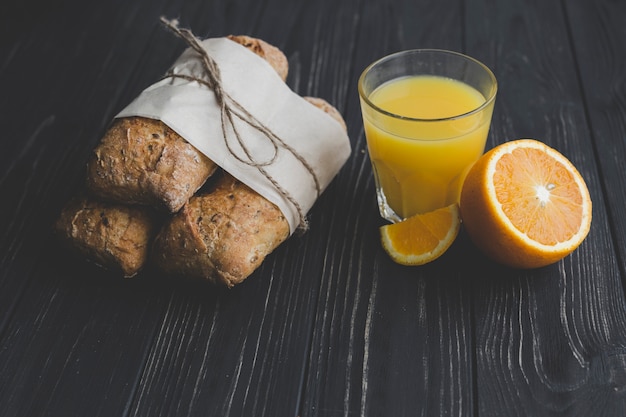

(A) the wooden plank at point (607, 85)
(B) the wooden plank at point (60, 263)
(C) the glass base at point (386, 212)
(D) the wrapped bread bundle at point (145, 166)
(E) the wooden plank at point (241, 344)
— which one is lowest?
(A) the wooden plank at point (607, 85)

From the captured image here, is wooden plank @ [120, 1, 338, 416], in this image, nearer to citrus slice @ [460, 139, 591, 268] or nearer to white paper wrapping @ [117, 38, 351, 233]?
white paper wrapping @ [117, 38, 351, 233]

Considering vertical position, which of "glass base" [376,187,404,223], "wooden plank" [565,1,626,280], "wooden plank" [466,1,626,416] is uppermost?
"glass base" [376,187,404,223]

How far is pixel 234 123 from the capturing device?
140 centimetres

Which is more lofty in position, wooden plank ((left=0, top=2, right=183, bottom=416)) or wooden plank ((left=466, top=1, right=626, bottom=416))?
wooden plank ((left=0, top=2, right=183, bottom=416))

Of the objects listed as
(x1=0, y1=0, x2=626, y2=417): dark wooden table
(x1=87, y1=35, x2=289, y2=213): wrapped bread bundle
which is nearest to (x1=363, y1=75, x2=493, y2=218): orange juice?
(x1=0, y1=0, x2=626, y2=417): dark wooden table

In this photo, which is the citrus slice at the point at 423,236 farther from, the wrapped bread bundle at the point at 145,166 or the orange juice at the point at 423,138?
the wrapped bread bundle at the point at 145,166

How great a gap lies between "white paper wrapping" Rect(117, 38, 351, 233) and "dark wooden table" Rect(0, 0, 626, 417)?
0.12 metres

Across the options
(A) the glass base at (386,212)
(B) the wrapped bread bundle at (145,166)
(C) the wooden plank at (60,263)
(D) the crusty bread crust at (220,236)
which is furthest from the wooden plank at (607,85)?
(C) the wooden plank at (60,263)

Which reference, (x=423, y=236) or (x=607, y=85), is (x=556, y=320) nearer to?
(x=423, y=236)

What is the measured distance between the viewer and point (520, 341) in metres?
1.24

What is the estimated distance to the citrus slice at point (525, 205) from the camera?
1.26 metres

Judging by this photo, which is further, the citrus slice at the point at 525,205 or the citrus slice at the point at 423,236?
the citrus slice at the point at 423,236

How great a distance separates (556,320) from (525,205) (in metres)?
0.22

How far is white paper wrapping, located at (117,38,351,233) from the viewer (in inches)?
53.7
